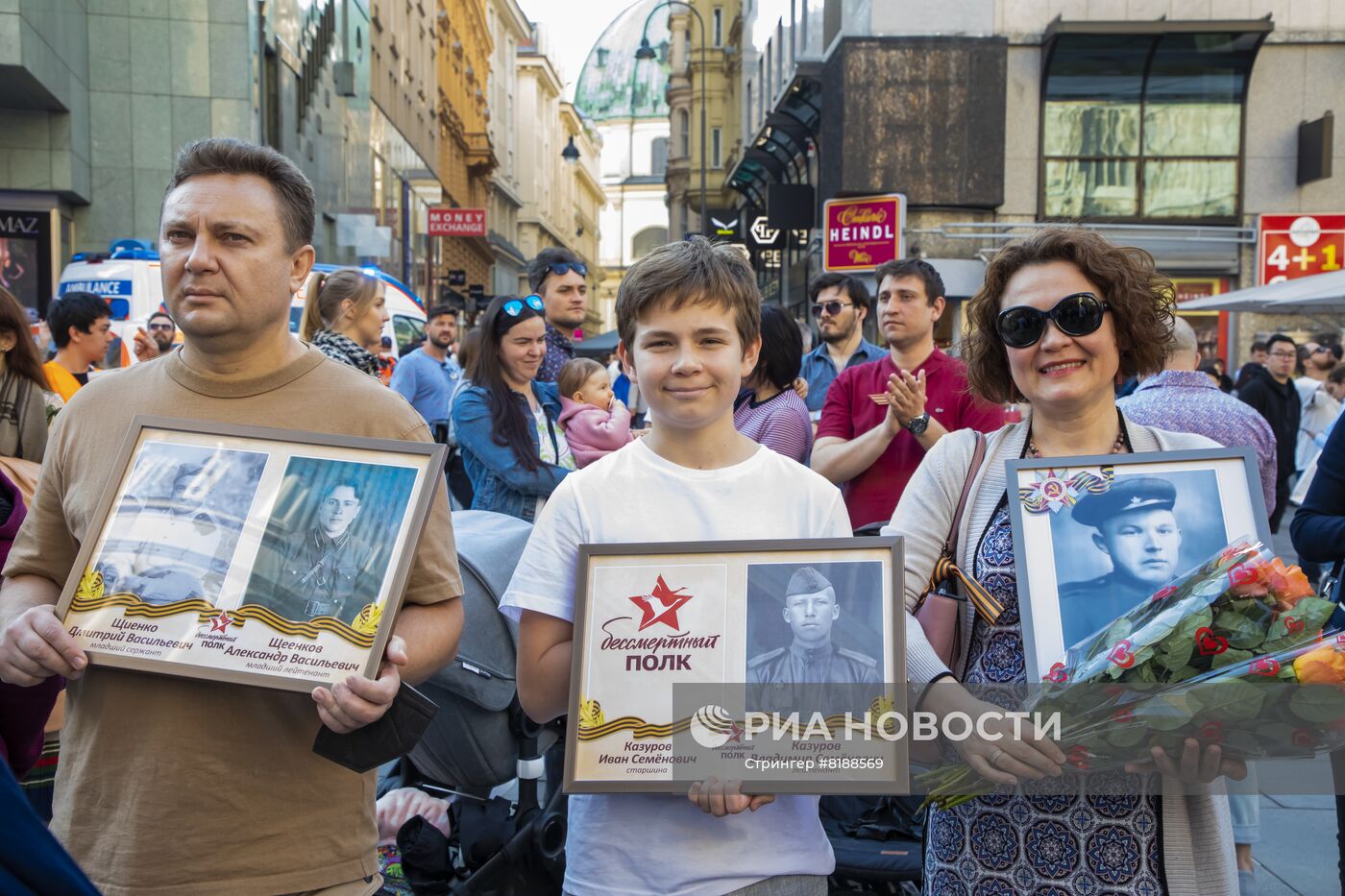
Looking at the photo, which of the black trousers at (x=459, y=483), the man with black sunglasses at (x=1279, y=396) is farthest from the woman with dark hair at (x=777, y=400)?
the man with black sunglasses at (x=1279, y=396)

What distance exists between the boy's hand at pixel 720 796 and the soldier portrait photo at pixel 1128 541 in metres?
0.67

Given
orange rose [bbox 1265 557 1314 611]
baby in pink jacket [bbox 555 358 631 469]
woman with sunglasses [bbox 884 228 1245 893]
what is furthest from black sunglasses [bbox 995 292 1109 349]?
baby in pink jacket [bbox 555 358 631 469]

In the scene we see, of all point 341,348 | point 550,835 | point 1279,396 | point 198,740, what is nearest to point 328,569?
point 198,740

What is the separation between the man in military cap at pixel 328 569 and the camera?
2.13m

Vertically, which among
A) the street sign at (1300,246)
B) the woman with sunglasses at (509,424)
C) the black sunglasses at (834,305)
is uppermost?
the street sign at (1300,246)

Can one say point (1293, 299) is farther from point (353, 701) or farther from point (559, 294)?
point (353, 701)

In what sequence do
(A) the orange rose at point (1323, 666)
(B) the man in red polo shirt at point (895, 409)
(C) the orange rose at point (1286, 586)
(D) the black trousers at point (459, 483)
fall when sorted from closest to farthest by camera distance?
(A) the orange rose at point (1323, 666) < (C) the orange rose at point (1286, 586) < (B) the man in red polo shirt at point (895, 409) < (D) the black trousers at point (459, 483)

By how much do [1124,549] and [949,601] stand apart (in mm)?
342

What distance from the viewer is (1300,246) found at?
17.2 metres

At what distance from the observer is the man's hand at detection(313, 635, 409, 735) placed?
2027 millimetres

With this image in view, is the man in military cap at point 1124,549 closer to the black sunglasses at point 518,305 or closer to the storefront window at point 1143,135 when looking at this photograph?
the black sunglasses at point 518,305

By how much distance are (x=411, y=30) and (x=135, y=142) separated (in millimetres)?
21493

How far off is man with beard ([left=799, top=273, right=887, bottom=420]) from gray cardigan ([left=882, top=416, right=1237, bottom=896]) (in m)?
4.28

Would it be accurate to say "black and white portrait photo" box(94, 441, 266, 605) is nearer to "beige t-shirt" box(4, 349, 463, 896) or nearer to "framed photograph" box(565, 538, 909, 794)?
"beige t-shirt" box(4, 349, 463, 896)
